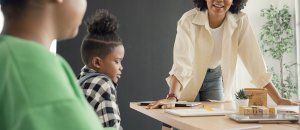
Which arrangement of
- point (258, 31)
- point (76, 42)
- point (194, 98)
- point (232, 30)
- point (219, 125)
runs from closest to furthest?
point (219, 125) → point (232, 30) → point (194, 98) → point (76, 42) → point (258, 31)

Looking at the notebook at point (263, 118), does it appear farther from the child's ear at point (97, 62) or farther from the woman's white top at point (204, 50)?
the woman's white top at point (204, 50)

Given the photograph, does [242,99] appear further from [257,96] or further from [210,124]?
[210,124]

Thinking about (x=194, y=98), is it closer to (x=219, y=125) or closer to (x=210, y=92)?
(x=210, y=92)

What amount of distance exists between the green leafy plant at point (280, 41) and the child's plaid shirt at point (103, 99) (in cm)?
355

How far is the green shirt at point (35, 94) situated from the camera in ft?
1.32

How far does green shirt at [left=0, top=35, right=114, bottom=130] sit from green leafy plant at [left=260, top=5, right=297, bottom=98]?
4308 mm

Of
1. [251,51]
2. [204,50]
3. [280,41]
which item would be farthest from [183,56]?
[280,41]

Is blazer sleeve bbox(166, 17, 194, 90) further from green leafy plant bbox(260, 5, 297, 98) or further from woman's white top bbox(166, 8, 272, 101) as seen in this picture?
green leafy plant bbox(260, 5, 297, 98)

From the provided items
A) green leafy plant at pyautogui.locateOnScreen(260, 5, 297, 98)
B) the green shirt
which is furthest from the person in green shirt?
green leafy plant at pyautogui.locateOnScreen(260, 5, 297, 98)

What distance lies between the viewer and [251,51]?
208 cm

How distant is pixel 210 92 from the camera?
2264 millimetres

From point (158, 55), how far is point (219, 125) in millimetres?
2615

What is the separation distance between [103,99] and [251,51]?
3.68 ft

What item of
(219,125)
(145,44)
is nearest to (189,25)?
(219,125)
